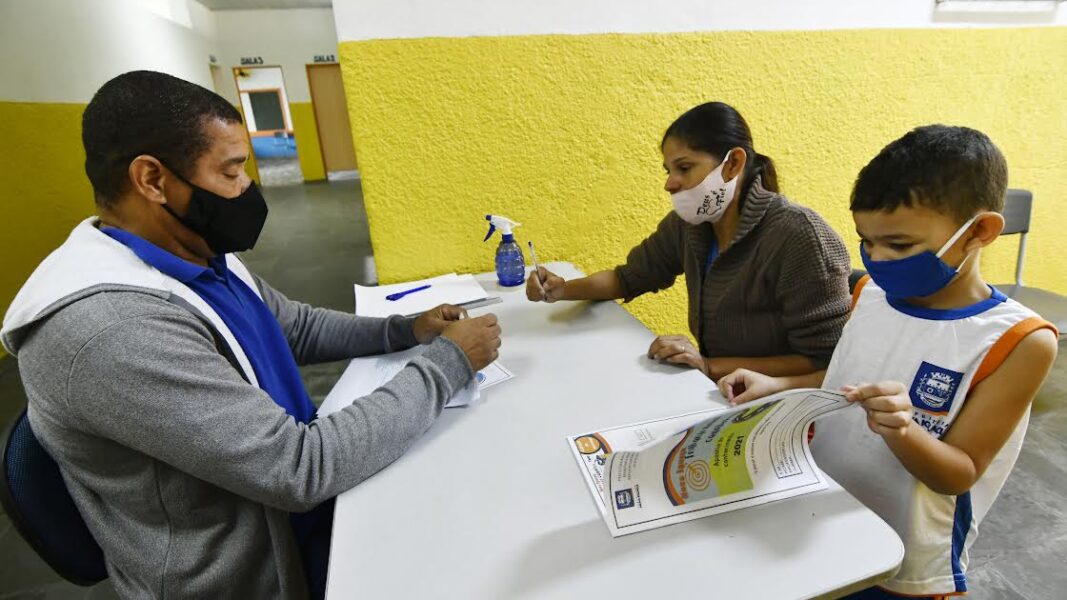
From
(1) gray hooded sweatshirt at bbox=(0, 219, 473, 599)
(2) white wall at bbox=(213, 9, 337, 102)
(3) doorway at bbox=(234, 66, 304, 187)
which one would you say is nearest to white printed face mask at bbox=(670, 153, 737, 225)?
(1) gray hooded sweatshirt at bbox=(0, 219, 473, 599)

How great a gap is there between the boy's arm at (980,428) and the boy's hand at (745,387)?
0.20 m

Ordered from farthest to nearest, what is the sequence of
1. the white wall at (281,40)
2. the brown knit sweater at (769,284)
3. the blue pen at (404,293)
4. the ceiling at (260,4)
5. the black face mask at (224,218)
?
the white wall at (281,40) < the ceiling at (260,4) < the blue pen at (404,293) < the brown knit sweater at (769,284) < the black face mask at (224,218)

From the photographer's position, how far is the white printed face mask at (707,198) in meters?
1.12

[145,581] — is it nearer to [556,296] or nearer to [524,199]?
[556,296]

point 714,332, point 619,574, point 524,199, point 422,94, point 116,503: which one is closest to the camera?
point 619,574

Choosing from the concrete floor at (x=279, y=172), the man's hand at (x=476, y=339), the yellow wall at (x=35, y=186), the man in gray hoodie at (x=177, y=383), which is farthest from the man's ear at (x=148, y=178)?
the concrete floor at (x=279, y=172)

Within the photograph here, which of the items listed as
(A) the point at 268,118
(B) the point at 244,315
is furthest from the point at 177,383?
(A) the point at 268,118

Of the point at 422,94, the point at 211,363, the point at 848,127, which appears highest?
the point at 422,94

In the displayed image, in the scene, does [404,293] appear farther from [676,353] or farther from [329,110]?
[329,110]

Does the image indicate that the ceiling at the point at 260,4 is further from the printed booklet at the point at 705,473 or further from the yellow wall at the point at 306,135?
the printed booklet at the point at 705,473

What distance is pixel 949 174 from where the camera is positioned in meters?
0.73

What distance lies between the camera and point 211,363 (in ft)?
2.11

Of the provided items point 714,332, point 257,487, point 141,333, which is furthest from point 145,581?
point 714,332

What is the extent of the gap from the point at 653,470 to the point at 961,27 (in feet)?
7.37
